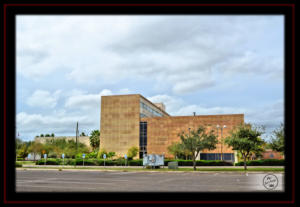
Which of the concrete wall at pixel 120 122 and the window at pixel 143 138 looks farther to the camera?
the concrete wall at pixel 120 122

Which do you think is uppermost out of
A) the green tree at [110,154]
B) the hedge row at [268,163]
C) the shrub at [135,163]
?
the hedge row at [268,163]

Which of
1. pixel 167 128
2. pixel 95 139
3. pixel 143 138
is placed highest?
pixel 167 128

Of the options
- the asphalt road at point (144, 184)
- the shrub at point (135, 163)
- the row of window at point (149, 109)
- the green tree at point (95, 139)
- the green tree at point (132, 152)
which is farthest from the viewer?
the green tree at point (95, 139)

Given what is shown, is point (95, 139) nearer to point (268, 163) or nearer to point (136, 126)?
point (136, 126)

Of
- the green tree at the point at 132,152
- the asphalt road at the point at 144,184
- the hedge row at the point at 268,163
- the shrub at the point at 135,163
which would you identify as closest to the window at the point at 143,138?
the green tree at the point at 132,152

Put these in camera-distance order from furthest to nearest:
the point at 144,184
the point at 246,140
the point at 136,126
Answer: the point at 136,126 → the point at 246,140 → the point at 144,184

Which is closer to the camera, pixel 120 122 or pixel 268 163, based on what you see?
pixel 268 163

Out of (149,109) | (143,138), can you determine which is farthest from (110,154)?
(149,109)

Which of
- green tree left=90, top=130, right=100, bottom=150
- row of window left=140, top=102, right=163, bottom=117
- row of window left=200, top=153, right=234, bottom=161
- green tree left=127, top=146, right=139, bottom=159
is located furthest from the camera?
green tree left=90, top=130, right=100, bottom=150

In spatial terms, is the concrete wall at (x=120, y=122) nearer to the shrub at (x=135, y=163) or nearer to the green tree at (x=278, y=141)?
the shrub at (x=135, y=163)

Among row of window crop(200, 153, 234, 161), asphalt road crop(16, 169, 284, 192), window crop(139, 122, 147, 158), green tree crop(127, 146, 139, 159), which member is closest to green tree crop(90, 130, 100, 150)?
window crop(139, 122, 147, 158)

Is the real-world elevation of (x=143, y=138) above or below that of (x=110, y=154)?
above

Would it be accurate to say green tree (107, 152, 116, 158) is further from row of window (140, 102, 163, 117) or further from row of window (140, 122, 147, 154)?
row of window (140, 102, 163, 117)

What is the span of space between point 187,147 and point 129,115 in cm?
4401
